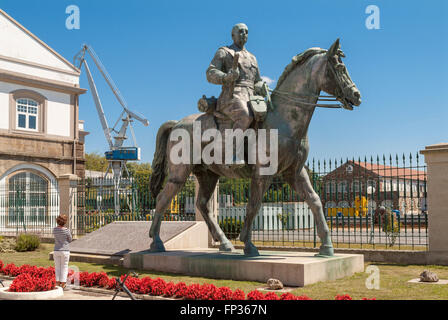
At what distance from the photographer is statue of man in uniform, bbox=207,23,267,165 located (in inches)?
300

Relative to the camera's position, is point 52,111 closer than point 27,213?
No

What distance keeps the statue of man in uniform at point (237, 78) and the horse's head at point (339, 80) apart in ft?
3.86

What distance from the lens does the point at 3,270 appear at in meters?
8.98

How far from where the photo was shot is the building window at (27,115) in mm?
28172

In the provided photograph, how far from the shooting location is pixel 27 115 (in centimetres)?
2864

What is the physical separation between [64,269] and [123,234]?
3707 mm

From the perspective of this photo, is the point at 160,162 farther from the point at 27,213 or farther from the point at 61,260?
the point at 27,213

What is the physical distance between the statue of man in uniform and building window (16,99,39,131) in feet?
77.0

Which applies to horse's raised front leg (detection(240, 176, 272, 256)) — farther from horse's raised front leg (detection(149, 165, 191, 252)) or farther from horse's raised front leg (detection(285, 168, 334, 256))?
horse's raised front leg (detection(149, 165, 191, 252))

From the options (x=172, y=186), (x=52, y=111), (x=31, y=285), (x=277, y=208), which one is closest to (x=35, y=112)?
(x=52, y=111)

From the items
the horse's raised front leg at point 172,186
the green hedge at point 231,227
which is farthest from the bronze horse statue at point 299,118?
the green hedge at point 231,227

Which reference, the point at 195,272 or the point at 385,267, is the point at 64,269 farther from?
the point at 385,267

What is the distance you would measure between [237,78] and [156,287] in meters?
3.58
